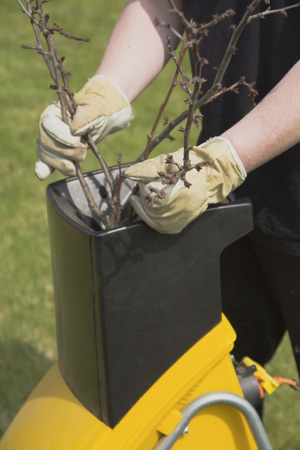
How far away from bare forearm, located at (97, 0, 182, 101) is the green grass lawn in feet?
4.86

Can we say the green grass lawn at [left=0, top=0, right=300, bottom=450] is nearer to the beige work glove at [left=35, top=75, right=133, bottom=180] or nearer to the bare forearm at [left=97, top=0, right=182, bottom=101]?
the beige work glove at [left=35, top=75, right=133, bottom=180]

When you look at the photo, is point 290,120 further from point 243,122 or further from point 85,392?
point 85,392

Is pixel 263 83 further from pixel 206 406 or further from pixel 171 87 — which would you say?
pixel 206 406

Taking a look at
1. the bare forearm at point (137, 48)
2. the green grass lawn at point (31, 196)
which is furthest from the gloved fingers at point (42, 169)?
the green grass lawn at point (31, 196)

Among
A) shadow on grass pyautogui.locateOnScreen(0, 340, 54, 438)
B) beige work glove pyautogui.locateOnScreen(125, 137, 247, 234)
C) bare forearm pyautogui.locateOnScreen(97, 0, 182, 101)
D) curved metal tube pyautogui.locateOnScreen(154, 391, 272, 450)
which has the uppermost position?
bare forearm pyautogui.locateOnScreen(97, 0, 182, 101)

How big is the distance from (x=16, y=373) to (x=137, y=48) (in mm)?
1623

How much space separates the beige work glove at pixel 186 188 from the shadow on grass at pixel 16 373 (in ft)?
5.09

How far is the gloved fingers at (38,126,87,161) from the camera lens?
1604mm

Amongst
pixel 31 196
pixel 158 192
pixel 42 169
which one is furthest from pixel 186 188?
pixel 31 196

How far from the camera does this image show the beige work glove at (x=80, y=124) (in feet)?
5.19

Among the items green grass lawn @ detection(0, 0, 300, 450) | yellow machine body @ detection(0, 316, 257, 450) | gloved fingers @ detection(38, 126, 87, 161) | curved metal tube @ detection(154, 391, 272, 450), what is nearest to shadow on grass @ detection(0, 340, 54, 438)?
green grass lawn @ detection(0, 0, 300, 450)

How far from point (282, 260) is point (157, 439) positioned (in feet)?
1.77

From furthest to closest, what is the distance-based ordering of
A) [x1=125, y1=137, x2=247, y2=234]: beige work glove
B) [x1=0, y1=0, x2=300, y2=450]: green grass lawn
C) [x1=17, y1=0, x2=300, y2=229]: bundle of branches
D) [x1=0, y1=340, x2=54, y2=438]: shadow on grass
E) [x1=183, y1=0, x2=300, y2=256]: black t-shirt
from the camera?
[x1=0, y1=0, x2=300, y2=450]: green grass lawn, [x1=0, y1=340, x2=54, y2=438]: shadow on grass, [x1=183, y1=0, x2=300, y2=256]: black t-shirt, [x1=125, y1=137, x2=247, y2=234]: beige work glove, [x1=17, y1=0, x2=300, y2=229]: bundle of branches

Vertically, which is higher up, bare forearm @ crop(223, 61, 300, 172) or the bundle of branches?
the bundle of branches
